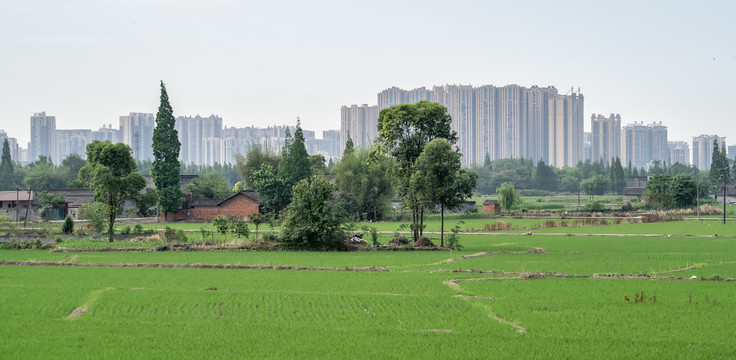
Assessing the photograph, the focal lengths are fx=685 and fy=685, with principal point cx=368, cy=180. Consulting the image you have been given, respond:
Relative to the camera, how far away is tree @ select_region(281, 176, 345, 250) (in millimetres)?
36031

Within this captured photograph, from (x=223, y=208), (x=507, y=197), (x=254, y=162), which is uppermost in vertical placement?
(x=254, y=162)

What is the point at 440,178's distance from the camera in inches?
1453

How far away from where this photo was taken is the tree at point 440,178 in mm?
36375

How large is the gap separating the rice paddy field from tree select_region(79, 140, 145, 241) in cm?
870

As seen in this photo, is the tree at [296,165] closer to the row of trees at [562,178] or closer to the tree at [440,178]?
the tree at [440,178]

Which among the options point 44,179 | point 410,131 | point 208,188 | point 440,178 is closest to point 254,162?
point 208,188

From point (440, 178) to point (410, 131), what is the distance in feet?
15.6

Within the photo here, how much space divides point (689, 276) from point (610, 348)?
1252cm

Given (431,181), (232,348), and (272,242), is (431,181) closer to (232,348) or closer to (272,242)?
(272,242)

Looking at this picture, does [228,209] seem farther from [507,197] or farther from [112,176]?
[507,197]

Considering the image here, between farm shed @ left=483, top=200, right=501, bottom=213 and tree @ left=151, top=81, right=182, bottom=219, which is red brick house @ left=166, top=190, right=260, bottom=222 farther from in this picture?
farm shed @ left=483, top=200, right=501, bottom=213

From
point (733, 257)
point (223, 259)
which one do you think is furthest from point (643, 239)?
point (223, 259)

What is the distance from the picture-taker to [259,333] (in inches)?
570

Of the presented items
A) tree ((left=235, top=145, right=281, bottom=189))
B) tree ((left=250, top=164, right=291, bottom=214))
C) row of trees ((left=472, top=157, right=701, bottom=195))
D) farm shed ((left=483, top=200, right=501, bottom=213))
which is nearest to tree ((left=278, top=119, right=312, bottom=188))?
tree ((left=250, top=164, right=291, bottom=214))
